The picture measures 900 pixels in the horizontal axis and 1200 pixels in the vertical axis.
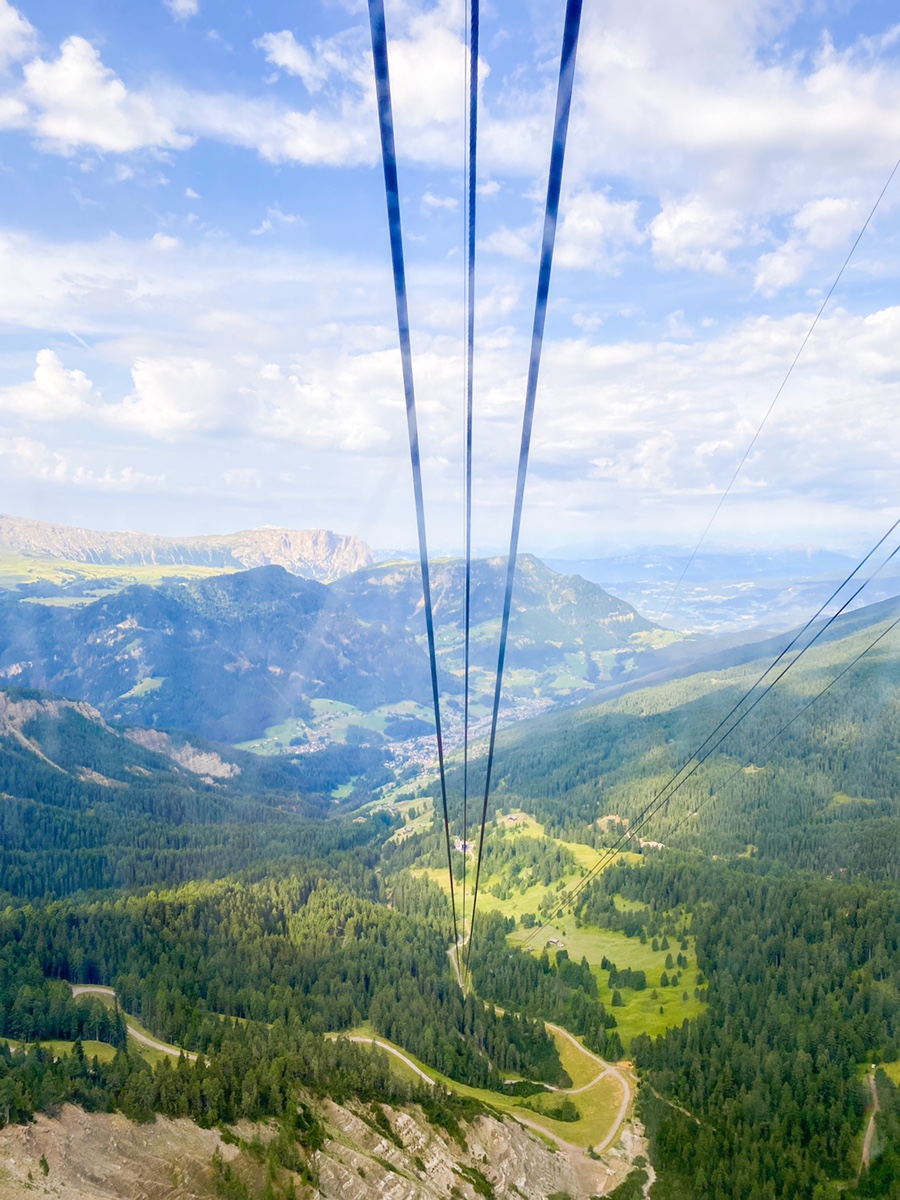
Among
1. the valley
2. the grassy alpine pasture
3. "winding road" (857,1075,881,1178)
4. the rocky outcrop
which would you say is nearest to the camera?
the rocky outcrop

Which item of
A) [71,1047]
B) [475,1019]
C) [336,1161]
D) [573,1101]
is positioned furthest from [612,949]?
[336,1161]

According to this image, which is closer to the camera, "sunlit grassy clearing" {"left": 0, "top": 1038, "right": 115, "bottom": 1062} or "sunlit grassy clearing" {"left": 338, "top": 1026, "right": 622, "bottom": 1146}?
"sunlit grassy clearing" {"left": 0, "top": 1038, "right": 115, "bottom": 1062}

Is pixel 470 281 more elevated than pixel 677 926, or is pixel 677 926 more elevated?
pixel 470 281

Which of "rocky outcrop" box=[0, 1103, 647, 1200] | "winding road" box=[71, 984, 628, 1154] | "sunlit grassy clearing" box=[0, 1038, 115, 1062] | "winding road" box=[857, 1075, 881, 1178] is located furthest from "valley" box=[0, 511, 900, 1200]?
"sunlit grassy clearing" box=[0, 1038, 115, 1062]

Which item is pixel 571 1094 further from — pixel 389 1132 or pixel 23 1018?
pixel 23 1018

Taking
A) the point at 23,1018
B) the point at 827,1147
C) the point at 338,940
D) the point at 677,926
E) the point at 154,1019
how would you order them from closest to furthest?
the point at 827,1147
the point at 23,1018
the point at 154,1019
the point at 338,940
the point at 677,926

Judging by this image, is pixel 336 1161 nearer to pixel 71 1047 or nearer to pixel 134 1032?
pixel 71 1047

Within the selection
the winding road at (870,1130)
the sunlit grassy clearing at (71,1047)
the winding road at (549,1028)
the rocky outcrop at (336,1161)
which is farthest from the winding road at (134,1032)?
the winding road at (870,1130)

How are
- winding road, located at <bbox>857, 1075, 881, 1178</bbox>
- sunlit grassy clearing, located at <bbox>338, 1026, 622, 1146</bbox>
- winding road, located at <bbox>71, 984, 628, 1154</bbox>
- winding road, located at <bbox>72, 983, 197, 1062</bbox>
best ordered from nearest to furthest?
winding road, located at <bbox>857, 1075, 881, 1178</bbox> → winding road, located at <bbox>71, 984, 628, 1154</bbox> → sunlit grassy clearing, located at <bbox>338, 1026, 622, 1146</bbox> → winding road, located at <bbox>72, 983, 197, 1062</bbox>

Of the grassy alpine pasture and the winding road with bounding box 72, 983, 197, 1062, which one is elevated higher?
the winding road with bounding box 72, 983, 197, 1062

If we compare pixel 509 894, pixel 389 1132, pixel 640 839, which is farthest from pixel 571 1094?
pixel 640 839

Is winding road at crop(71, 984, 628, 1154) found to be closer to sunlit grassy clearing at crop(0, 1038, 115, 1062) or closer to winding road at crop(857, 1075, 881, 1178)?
winding road at crop(857, 1075, 881, 1178)
